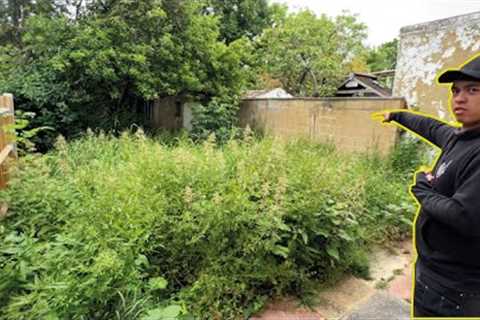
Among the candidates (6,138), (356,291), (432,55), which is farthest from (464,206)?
(432,55)

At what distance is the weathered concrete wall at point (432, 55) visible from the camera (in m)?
3.79

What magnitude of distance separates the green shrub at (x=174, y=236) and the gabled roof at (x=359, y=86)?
9.09 meters

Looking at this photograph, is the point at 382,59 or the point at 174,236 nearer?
the point at 174,236

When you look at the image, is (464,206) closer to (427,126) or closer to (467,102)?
(467,102)

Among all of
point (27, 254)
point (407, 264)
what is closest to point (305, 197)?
point (407, 264)

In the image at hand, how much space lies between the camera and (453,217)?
96 cm

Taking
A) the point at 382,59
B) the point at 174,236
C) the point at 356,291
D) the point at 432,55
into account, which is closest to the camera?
the point at 174,236

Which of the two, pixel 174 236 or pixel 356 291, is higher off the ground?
pixel 174 236

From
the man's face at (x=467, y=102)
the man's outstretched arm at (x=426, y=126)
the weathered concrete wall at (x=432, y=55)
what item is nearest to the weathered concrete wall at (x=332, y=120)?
the weathered concrete wall at (x=432, y=55)

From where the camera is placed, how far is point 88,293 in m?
1.29

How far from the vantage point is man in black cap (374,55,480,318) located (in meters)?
0.96

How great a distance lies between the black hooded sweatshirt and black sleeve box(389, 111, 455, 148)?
0.25 metres

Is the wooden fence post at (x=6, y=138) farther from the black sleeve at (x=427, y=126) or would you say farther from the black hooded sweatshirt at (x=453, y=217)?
the black sleeve at (x=427, y=126)

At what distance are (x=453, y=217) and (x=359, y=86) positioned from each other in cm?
1097
